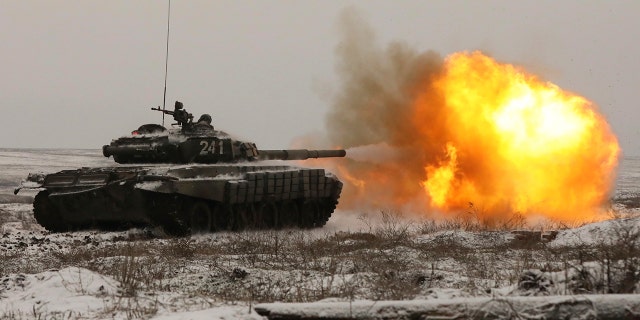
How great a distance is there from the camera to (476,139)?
2336 centimetres

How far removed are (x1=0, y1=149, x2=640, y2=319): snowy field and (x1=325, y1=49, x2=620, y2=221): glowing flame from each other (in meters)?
9.53

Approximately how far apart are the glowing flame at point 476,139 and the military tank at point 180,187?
6.31 meters

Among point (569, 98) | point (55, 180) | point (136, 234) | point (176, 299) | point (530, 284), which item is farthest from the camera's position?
point (569, 98)

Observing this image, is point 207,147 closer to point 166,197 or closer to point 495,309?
point 166,197

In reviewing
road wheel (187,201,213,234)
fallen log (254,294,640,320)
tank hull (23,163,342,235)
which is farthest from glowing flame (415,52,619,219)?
fallen log (254,294,640,320)

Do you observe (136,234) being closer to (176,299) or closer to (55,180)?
(55,180)

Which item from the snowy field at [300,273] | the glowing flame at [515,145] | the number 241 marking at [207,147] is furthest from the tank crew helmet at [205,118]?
the glowing flame at [515,145]

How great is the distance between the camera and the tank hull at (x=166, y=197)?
49.0 ft

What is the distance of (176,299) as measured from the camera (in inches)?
262

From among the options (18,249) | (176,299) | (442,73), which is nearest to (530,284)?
(176,299)

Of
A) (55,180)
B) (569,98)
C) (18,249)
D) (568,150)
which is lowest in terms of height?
(18,249)

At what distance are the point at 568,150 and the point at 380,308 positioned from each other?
1859 centimetres

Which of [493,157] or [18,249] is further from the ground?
[493,157]

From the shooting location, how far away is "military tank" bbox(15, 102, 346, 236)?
15016mm
